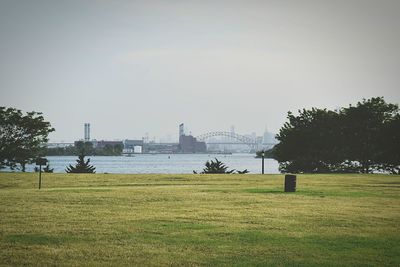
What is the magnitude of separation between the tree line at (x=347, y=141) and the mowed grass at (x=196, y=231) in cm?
3652

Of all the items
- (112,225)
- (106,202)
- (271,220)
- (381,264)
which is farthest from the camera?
(106,202)

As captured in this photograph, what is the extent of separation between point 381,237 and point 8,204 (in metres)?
14.1

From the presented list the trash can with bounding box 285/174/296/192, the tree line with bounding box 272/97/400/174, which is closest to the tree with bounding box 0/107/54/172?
the tree line with bounding box 272/97/400/174

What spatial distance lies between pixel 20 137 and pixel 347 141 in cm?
3953

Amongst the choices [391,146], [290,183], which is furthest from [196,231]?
[391,146]

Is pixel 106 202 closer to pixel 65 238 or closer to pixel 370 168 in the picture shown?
pixel 65 238

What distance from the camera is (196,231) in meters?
14.0

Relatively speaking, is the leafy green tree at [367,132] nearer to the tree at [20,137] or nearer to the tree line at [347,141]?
the tree line at [347,141]

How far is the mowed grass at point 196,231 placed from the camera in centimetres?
1092

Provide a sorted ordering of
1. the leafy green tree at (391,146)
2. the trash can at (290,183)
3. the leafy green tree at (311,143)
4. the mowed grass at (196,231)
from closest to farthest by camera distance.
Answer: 1. the mowed grass at (196,231)
2. the trash can at (290,183)
3. the leafy green tree at (391,146)
4. the leafy green tree at (311,143)

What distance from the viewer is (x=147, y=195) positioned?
24.5m

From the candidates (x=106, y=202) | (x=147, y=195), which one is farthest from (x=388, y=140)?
(x=106, y=202)

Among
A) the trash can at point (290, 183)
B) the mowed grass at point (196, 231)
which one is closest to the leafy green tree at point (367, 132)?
the trash can at point (290, 183)

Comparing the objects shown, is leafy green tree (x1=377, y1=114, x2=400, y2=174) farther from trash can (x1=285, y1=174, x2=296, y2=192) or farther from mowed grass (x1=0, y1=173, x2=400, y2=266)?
mowed grass (x1=0, y1=173, x2=400, y2=266)
